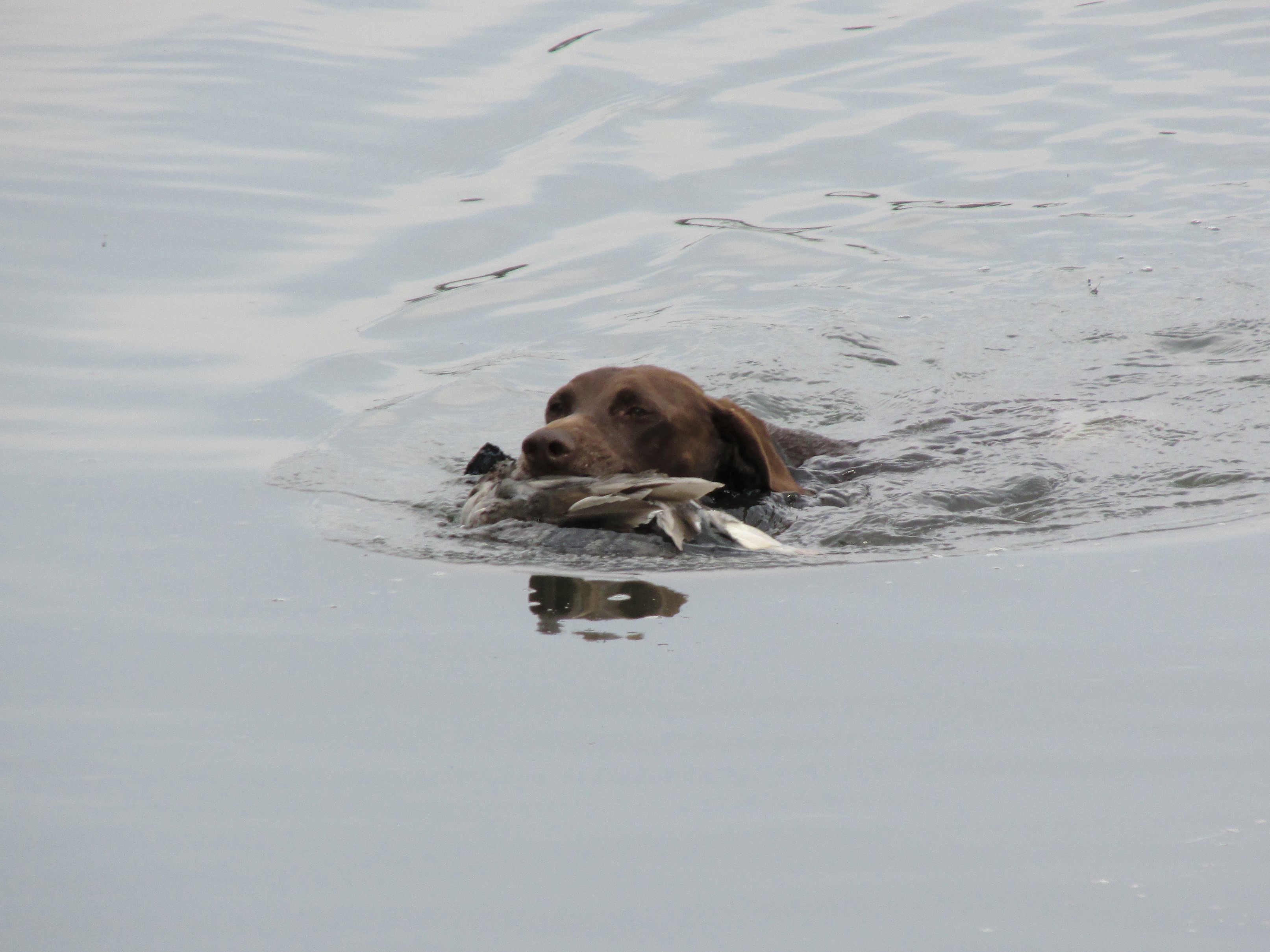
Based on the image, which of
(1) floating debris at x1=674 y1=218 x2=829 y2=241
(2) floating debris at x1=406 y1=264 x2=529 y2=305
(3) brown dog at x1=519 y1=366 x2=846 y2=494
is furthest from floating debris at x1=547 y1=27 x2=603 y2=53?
(3) brown dog at x1=519 y1=366 x2=846 y2=494

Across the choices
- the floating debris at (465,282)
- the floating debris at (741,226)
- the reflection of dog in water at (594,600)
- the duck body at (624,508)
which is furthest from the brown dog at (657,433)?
the floating debris at (741,226)

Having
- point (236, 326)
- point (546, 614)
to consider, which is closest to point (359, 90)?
point (236, 326)

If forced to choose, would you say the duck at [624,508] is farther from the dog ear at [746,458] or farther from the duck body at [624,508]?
the dog ear at [746,458]

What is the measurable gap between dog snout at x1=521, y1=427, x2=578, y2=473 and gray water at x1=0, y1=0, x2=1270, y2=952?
301 millimetres

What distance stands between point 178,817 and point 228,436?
3815 millimetres

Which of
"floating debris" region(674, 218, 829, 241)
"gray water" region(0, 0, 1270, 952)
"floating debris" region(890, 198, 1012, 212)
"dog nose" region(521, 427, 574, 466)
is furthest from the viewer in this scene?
"floating debris" region(890, 198, 1012, 212)

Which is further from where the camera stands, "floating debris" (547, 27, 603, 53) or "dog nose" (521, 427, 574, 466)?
"floating debris" (547, 27, 603, 53)

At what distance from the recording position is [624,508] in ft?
15.9

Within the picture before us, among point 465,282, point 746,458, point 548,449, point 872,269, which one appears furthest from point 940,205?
point 548,449

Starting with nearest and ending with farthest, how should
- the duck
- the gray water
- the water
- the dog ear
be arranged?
the gray water, the duck, the dog ear, the water

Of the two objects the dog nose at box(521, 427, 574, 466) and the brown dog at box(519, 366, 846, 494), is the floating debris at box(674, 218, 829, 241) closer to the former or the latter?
the brown dog at box(519, 366, 846, 494)

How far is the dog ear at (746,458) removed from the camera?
5953 millimetres

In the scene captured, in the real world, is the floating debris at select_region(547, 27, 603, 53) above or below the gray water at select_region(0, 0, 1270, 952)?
above

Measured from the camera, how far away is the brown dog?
5449mm
